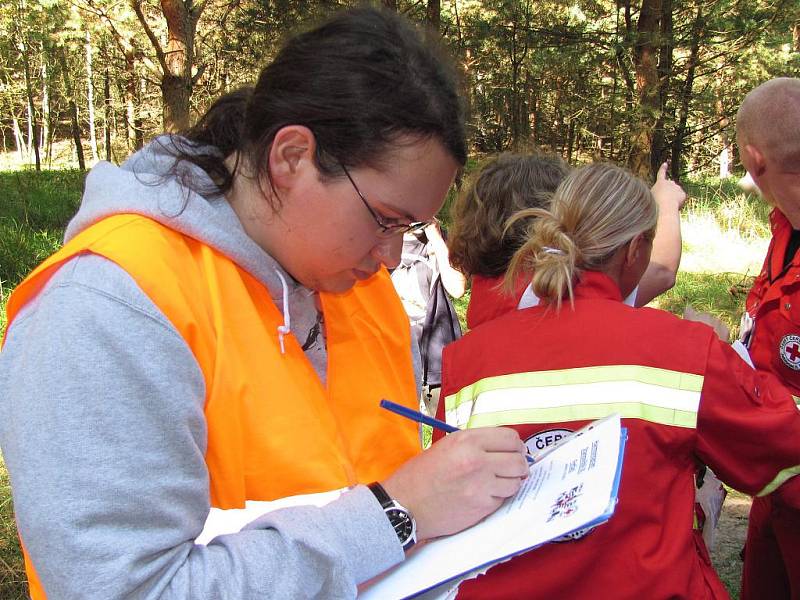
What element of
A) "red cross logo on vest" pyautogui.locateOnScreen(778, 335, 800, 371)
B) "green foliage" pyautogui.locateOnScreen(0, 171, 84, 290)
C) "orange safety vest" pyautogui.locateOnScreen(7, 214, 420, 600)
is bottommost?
"green foliage" pyautogui.locateOnScreen(0, 171, 84, 290)

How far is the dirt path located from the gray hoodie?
9.04 ft

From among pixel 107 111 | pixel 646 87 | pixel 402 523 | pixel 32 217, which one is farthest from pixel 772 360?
pixel 107 111

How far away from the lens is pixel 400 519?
1.09m

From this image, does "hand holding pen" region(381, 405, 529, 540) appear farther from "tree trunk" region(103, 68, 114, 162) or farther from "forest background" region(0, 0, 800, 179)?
"tree trunk" region(103, 68, 114, 162)

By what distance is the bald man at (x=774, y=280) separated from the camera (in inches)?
105

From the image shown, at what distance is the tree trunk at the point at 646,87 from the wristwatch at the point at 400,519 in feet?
30.1

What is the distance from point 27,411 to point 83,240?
244 mm

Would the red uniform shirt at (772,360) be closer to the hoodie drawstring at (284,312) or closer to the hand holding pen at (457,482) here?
the hand holding pen at (457,482)

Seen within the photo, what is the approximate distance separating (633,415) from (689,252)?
24.6 ft

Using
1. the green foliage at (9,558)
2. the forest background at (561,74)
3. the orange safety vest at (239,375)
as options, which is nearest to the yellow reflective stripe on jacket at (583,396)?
the orange safety vest at (239,375)

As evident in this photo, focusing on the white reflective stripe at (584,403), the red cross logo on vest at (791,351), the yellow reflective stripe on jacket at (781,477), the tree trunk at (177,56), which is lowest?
the red cross logo on vest at (791,351)

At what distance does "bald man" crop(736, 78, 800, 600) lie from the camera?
2.67 meters

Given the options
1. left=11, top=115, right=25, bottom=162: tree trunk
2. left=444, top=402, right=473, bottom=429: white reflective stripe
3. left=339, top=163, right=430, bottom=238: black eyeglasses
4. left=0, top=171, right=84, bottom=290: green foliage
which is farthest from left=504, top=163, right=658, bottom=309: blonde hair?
left=11, top=115, right=25, bottom=162: tree trunk

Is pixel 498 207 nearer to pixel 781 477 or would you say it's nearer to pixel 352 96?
pixel 781 477
